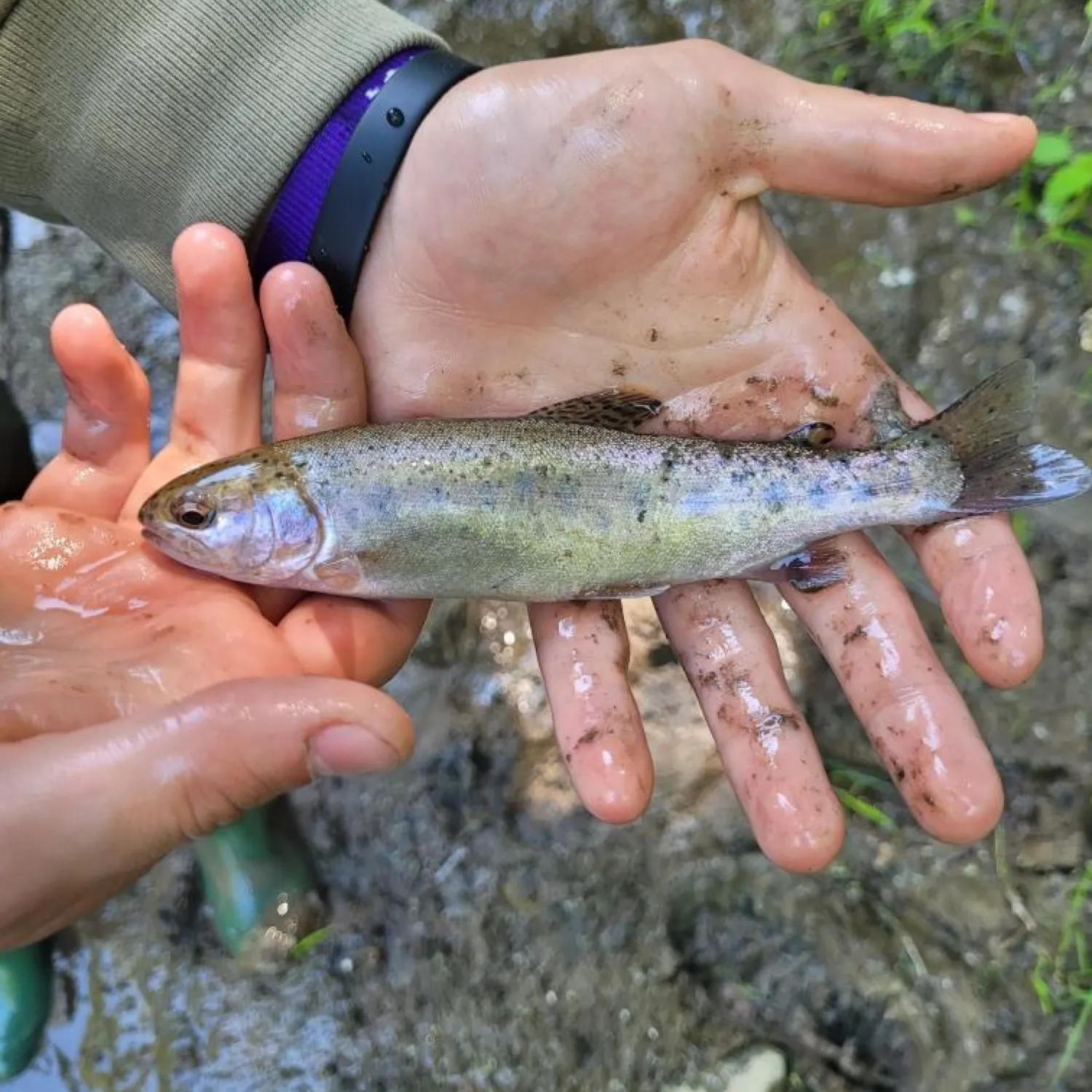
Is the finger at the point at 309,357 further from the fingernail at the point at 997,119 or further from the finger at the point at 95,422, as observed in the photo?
the fingernail at the point at 997,119

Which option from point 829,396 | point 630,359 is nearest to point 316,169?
point 630,359

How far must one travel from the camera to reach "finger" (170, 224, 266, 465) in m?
3.28

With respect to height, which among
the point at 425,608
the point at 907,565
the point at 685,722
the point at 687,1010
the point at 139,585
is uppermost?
the point at 139,585

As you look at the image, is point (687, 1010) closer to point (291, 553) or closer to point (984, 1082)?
point (984, 1082)

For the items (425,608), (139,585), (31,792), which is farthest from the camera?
(425,608)

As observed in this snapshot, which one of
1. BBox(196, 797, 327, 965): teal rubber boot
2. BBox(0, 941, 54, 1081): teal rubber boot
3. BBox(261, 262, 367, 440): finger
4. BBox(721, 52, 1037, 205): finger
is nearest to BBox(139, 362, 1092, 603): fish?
BBox(261, 262, 367, 440): finger

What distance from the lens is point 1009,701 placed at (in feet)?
13.3

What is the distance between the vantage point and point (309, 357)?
332 centimetres

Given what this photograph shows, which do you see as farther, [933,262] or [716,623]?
[933,262]

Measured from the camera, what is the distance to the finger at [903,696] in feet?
9.26

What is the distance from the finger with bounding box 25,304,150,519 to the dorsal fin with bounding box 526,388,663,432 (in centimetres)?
146

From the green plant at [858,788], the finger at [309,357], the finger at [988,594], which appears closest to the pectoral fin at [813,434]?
the finger at [988,594]

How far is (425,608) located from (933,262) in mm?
3157

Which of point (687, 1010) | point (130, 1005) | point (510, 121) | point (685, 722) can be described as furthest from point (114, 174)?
point (687, 1010)
